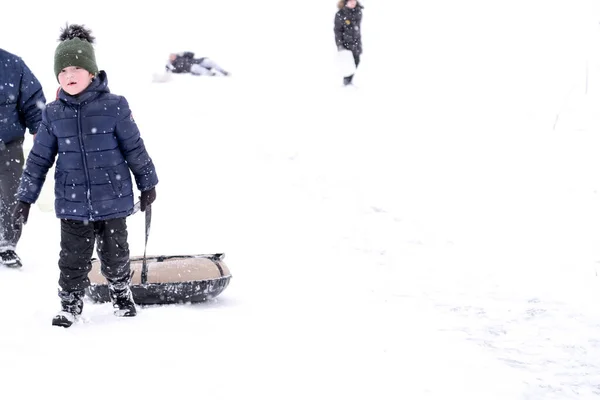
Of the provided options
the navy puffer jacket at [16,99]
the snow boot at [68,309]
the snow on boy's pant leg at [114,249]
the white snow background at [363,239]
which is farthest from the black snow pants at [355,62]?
the snow boot at [68,309]

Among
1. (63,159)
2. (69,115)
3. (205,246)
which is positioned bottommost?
(205,246)

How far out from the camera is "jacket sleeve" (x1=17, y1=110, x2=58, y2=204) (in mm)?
4051

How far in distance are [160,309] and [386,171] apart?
5.08 metres

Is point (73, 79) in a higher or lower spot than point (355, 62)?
higher

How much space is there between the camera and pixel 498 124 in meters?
10.4

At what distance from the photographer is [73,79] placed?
3.92 metres

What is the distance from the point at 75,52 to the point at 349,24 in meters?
11.0

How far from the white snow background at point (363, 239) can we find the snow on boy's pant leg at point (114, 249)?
0.30 metres

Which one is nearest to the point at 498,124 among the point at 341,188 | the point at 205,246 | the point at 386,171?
the point at 386,171

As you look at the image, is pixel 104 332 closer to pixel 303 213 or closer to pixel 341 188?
pixel 303 213

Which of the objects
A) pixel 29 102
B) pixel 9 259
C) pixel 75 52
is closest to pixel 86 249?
pixel 75 52

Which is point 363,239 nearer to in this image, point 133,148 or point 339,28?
point 133,148

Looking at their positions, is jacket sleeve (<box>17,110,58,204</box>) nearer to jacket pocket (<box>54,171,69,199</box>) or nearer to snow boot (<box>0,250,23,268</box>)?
jacket pocket (<box>54,171,69,199</box>)

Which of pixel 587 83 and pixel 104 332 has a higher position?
pixel 587 83
